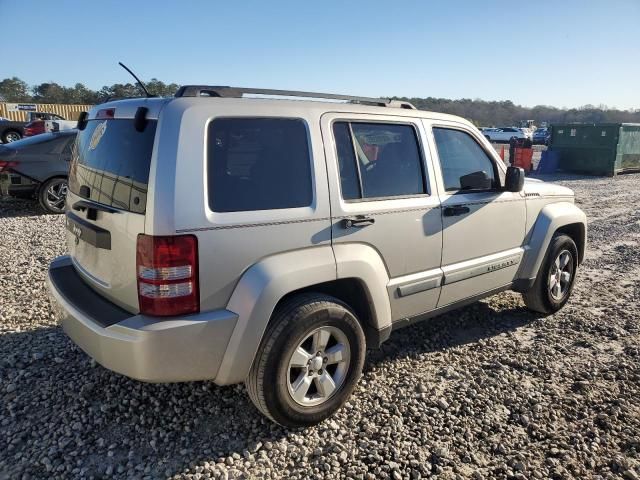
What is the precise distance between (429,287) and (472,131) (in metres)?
1.37

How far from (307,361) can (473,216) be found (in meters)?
1.77

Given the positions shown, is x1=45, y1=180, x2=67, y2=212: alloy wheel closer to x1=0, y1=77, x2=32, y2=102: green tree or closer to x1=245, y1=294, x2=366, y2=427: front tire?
x1=245, y1=294, x2=366, y2=427: front tire

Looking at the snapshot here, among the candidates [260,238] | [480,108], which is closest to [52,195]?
[260,238]

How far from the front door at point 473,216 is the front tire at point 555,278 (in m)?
0.49

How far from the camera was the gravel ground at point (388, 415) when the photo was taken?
2598 mm

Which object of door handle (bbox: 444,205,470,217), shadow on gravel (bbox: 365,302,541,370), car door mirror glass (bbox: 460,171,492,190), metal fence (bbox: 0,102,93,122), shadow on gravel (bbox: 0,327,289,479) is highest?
metal fence (bbox: 0,102,93,122)

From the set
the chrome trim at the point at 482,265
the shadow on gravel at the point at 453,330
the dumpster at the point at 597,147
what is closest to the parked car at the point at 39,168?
the shadow on gravel at the point at 453,330

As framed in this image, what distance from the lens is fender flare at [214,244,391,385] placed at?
2.48 meters

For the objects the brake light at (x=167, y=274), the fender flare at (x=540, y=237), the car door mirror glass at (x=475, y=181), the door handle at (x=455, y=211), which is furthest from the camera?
the fender flare at (x=540, y=237)

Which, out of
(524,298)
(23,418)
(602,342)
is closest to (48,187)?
(23,418)

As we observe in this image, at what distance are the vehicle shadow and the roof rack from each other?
194 centimetres

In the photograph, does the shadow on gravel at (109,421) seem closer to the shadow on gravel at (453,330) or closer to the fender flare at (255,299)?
the fender flare at (255,299)

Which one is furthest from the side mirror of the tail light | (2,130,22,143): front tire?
(2,130,22,143): front tire

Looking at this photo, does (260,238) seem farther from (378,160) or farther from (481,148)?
(481,148)
